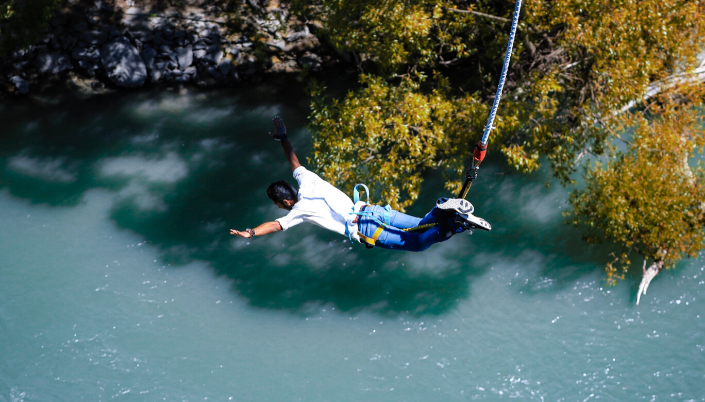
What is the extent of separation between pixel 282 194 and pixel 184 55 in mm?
8661

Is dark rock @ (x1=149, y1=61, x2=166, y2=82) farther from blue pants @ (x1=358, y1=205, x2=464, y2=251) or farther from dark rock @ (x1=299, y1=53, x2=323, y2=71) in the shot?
blue pants @ (x1=358, y1=205, x2=464, y2=251)

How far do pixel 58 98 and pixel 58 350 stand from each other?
246 inches

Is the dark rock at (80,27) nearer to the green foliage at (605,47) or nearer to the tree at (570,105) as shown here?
the tree at (570,105)

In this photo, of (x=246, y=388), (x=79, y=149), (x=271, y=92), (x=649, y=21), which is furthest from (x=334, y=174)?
(x=79, y=149)

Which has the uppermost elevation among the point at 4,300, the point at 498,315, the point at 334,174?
the point at 334,174

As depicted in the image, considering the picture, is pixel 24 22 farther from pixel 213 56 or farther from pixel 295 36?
pixel 295 36

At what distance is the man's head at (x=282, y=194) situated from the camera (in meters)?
5.11

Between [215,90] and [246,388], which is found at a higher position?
[215,90]

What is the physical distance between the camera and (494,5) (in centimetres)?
894

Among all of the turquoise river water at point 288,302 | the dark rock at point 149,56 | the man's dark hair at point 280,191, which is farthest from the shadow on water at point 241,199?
the man's dark hair at point 280,191

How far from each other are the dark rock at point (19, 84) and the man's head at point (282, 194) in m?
9.84

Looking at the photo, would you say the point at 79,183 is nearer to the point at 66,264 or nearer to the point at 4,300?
the point at 66,264

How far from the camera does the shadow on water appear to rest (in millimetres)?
9180

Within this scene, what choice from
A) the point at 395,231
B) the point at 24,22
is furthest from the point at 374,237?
the point at 24,22
